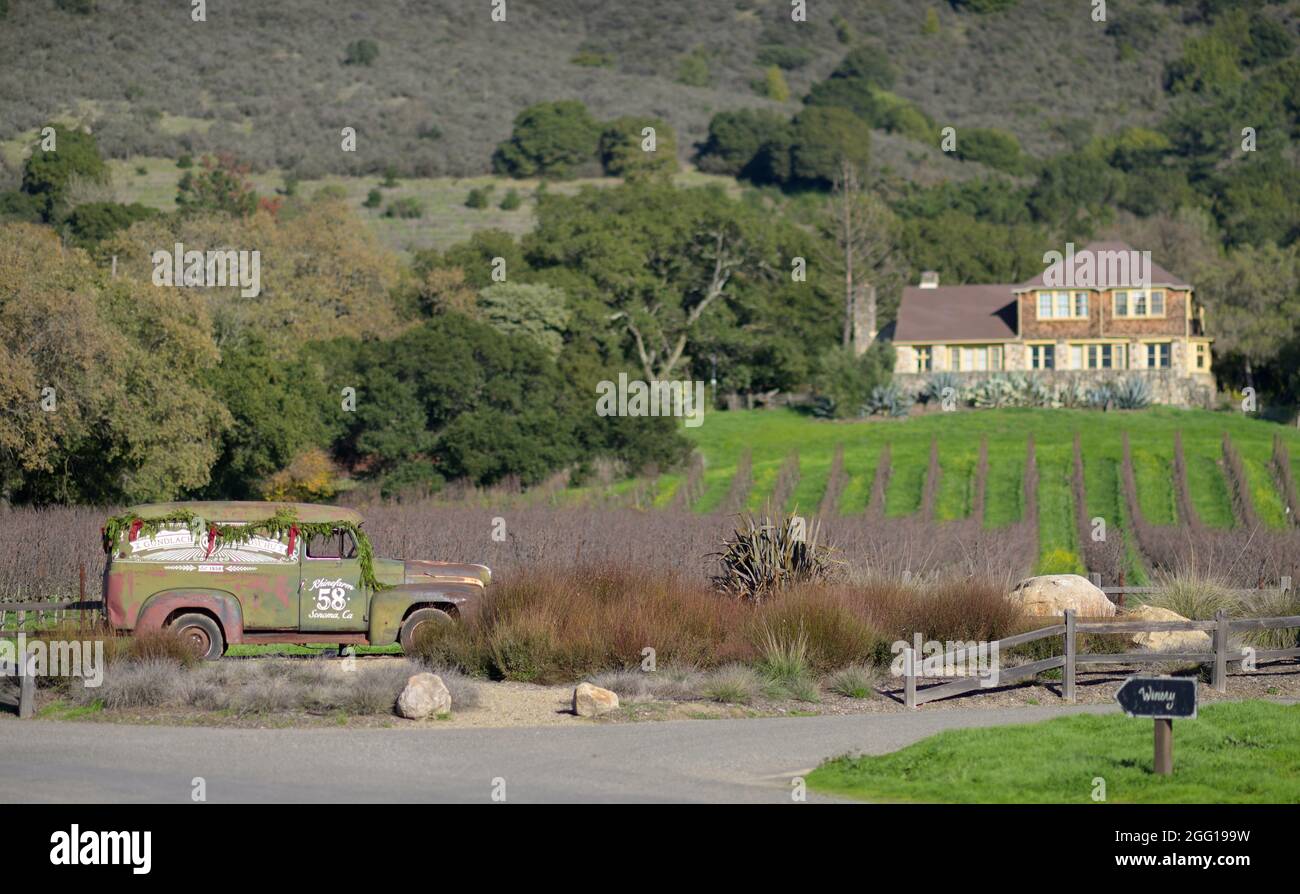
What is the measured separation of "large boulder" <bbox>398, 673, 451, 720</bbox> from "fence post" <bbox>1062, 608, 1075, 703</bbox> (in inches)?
297

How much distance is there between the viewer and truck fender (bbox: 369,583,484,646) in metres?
23.9

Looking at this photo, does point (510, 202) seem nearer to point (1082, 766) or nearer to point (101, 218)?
point (101, 218)

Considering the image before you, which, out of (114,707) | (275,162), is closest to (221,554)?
(114,707)

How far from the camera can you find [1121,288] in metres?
80.9

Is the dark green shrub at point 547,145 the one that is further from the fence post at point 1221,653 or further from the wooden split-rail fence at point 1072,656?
the fence post at point 1221,653

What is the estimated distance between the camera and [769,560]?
2689 cm

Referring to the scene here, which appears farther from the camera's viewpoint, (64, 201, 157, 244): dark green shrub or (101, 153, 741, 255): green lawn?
(101, 153, 741, 255): green lawn

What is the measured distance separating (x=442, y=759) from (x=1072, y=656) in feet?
28.9

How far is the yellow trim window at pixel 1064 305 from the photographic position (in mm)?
81750

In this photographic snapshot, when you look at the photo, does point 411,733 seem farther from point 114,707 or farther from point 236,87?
point 236,87

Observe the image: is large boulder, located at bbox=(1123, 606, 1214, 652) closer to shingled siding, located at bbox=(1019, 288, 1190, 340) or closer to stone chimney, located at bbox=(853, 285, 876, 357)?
shingled siding, located at bbox=(1019, 288, 1190, 340)

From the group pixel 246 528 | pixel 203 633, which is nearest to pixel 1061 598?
pixel 246 528

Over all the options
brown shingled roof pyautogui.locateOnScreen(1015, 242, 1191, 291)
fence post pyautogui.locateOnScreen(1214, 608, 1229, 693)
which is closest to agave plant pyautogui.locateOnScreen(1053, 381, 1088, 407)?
brown shingled roof pyautogui.locateOnScreen(1015, 242, 1191, 291)

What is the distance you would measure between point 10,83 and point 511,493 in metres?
120
